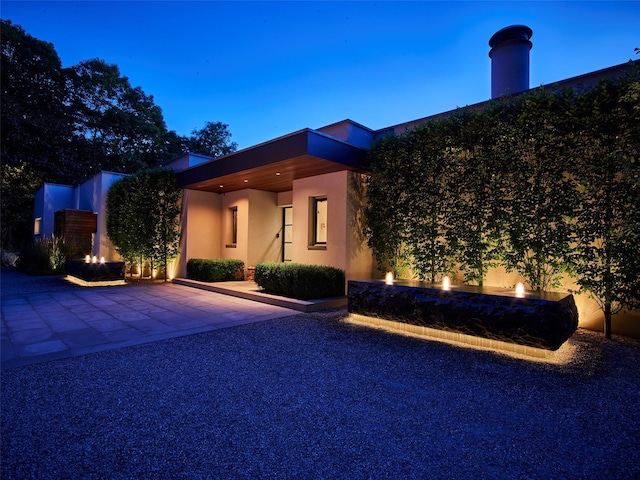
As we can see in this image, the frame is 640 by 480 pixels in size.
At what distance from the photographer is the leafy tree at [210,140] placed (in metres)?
30.1

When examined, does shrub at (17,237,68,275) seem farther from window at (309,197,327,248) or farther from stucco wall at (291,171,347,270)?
window at (309,197,327,248)

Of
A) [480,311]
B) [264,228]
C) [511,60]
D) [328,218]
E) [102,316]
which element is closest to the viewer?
[480,311]

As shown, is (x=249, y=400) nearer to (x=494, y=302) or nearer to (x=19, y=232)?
(x=494, y=302)

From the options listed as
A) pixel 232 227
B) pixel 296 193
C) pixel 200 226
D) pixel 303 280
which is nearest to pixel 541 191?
pixel 303 280

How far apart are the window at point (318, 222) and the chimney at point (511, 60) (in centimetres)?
568

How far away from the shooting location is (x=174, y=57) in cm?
2006

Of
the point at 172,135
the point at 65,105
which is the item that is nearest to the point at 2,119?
the point at 65,105

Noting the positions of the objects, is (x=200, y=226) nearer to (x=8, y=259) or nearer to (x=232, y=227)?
(x=232, y=227)

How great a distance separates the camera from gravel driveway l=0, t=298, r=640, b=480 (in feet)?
6.15

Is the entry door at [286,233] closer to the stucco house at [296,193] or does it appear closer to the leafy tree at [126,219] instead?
the stucco house at [296,193]

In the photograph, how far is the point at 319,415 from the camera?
8.04 feet

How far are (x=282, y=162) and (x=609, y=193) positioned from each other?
5.72m

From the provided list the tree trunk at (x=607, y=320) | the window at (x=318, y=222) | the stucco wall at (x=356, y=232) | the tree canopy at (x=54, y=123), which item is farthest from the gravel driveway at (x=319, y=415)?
the tree canopy at (x=54, y=123)

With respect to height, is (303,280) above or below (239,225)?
below
